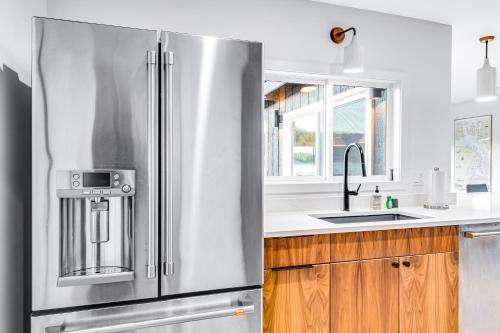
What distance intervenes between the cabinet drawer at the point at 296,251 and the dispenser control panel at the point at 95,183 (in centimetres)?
73

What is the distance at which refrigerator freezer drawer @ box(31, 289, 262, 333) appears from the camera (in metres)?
1.21

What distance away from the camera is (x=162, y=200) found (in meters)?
1.30

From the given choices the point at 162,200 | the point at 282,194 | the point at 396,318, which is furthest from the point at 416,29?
the point at 162,200

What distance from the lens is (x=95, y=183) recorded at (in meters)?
1.21

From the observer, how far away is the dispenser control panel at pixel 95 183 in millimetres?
1183

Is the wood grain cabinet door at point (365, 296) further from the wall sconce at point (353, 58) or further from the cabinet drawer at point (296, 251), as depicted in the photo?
the wall sconce at point (353, 58)

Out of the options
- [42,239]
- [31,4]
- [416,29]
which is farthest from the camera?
[416,29]

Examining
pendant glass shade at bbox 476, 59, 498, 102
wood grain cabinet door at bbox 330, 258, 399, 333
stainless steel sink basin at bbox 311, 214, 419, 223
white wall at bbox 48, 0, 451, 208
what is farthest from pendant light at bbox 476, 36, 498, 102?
wood grain cabinet door at bbox 330, 258, 399, 333

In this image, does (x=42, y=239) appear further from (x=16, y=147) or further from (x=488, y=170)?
(x=488, y=170)

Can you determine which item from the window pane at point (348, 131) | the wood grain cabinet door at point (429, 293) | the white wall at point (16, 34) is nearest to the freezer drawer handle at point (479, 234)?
the wood grain cabinet door at point (429, 293)

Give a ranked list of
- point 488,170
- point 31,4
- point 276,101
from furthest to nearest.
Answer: point 488,170 → point 276,101 → point 31,4

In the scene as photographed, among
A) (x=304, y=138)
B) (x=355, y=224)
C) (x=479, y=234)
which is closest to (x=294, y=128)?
(x=304, y=138)

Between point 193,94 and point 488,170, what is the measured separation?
6.01 meters

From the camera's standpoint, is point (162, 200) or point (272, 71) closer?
point (162, 200)
